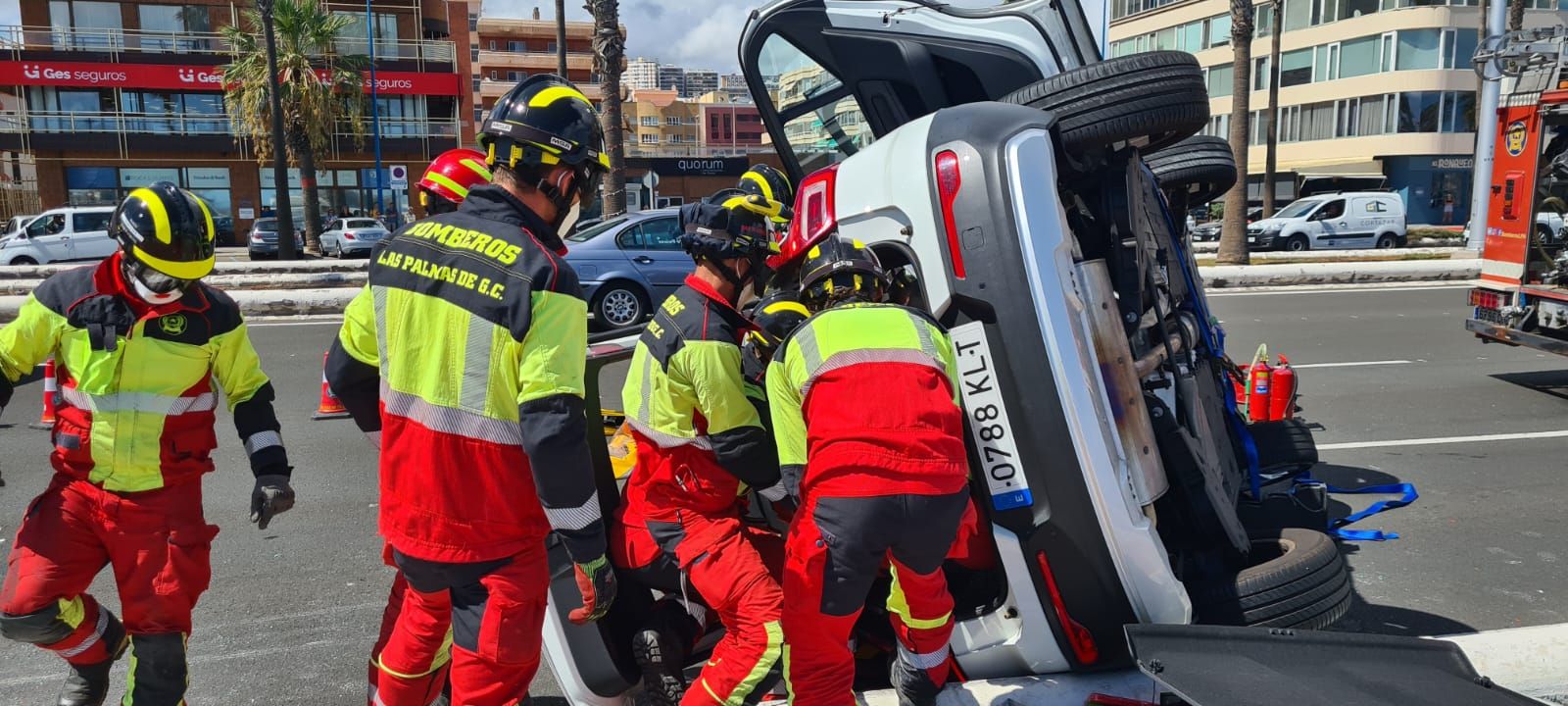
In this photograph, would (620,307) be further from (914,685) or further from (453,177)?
(914,685)

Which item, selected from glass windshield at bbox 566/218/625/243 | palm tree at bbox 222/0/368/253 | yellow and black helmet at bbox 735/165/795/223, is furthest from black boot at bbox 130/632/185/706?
palm tree at bbox 222/0/368/253

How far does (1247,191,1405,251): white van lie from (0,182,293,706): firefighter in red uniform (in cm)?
2879

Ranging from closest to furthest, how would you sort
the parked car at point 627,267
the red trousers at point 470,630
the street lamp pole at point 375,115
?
the red trousers at point 470,630 < the parked car at point 627,267 < the street lamp pole at point 375,115

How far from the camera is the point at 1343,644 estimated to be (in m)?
2.76

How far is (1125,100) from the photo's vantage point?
3215mm

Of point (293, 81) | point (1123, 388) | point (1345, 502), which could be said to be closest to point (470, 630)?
point (1123, 388)

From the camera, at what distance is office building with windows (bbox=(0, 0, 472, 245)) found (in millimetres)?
39156

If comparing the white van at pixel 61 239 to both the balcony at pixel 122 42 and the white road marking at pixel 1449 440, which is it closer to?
the balcony at pixel 122 42

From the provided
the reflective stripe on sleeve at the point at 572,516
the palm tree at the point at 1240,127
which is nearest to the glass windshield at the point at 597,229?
the reflective stripe on sleeve at the point at 572,516

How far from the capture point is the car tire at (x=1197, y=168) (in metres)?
4.81

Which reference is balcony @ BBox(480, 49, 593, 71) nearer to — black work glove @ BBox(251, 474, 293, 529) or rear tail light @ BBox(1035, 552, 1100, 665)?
black work glove @ BBox(251, 474, 293, 529)

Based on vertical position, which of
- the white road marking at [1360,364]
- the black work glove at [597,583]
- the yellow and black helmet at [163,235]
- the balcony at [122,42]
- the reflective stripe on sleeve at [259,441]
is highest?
the balcony at [122,42]

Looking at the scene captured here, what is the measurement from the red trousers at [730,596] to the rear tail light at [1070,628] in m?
0.75

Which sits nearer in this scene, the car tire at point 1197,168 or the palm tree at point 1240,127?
the car tire at point 1197,168
